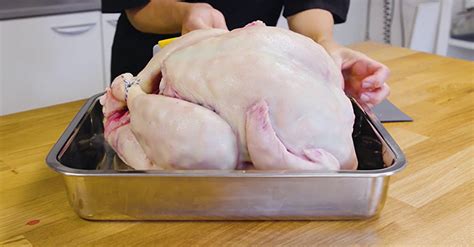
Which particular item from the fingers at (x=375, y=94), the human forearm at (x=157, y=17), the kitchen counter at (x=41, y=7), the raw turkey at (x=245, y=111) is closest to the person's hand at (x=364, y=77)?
the fingers at (x=375, y=94)

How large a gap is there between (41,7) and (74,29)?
126 mm

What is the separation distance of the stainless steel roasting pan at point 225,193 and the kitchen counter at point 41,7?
4.00 ft

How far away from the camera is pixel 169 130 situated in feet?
1.99

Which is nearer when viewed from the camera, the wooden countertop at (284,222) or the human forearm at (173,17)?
the wooden countertop at (284,222)

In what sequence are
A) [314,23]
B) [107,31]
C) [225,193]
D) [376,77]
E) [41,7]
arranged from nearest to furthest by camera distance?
1. [225,193]
2. [376,77]
3. [314,23]
4. [41,7]
5. [107,31]

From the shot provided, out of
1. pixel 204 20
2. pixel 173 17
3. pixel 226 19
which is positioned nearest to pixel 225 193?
pixel 204 20

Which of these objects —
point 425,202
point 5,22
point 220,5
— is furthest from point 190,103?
point 5,22

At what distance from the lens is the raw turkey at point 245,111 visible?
60 cm

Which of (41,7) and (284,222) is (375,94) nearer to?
(284,222)

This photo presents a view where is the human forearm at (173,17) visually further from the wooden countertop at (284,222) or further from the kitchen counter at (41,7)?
the kitchen counter at (41,7)

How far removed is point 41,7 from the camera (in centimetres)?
174

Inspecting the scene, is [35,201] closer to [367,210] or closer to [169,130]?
[169,130]

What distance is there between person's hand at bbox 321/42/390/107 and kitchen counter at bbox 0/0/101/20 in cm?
119

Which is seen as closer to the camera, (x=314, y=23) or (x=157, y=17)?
(x=157, y=17)
